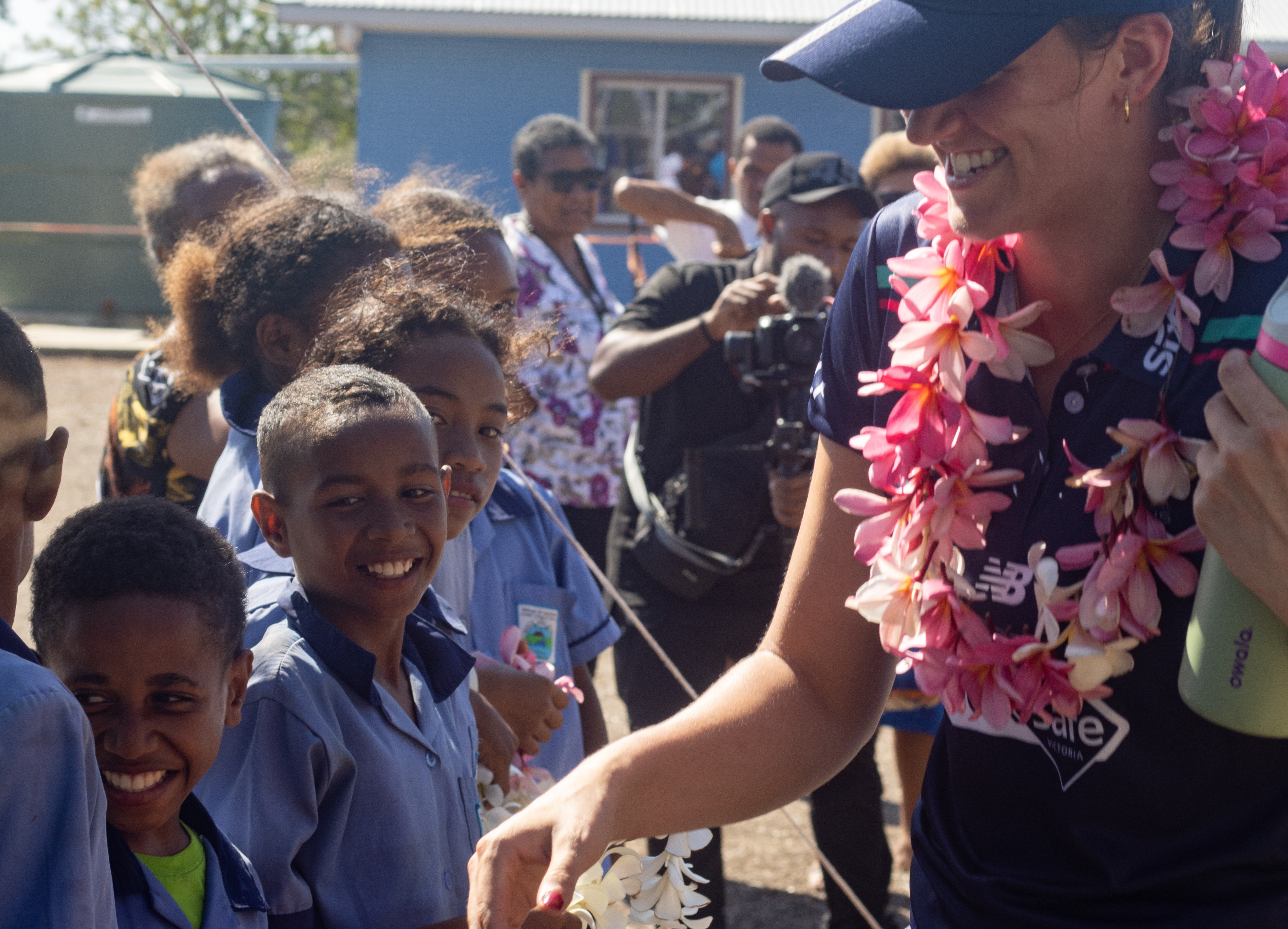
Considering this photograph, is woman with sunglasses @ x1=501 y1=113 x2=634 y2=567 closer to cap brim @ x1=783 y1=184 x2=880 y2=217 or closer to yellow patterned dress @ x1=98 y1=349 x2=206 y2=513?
cap brim @ x1=783 y1=184 x2=880 y2=217

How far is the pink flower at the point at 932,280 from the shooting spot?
1581 millimetres

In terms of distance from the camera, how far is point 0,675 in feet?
3.56

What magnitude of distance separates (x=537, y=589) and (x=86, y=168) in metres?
14.9

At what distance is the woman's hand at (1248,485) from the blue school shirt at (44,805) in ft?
3.50

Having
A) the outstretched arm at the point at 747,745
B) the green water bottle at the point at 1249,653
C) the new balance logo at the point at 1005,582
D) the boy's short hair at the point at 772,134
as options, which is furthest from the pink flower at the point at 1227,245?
the boy's short hair at the point at 772,134

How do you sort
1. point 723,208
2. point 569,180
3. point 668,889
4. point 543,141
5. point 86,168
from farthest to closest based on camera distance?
point 86,168 < point 723,208 < point 543,141 < point 569,180 < point 668,889

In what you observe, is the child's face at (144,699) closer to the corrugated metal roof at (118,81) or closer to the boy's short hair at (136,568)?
the boy's short hair at (136,568)

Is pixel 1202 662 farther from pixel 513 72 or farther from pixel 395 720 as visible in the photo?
pixel 513 72

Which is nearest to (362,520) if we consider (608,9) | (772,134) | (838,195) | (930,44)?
(930,44)

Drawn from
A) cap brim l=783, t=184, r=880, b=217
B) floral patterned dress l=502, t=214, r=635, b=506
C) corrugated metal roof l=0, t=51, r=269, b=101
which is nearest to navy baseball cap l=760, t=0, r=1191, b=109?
cap brim l=783, t=184, r=880, b=217

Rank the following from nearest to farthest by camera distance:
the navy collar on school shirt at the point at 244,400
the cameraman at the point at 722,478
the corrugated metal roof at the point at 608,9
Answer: the navy collar on school shirt at the point at 244,400, the cameraman at the point at 722,478, the corrugated metal roof at the point at 608,9

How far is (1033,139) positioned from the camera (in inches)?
53.8

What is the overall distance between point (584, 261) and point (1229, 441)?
12.3 feet

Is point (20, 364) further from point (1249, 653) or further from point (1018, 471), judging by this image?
point (1249, 653)
